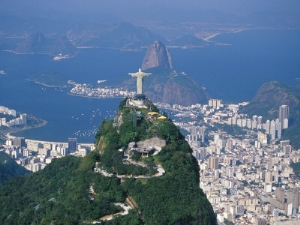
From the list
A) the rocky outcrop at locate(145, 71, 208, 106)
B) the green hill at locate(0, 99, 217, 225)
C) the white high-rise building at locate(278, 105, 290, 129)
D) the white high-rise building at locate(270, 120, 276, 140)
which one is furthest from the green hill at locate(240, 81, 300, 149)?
the green hill at locate(0, 99, 217, 225)

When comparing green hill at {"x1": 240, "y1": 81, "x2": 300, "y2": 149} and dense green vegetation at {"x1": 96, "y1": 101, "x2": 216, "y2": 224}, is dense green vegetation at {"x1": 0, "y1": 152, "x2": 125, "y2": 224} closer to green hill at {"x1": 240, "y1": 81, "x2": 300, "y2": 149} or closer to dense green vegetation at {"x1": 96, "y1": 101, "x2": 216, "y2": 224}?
dense green vegetation at {"x1": 96, "y1": 101, "x2": 216, "y2": 224}

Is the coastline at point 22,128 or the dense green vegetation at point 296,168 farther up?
the coastline at point 22,128

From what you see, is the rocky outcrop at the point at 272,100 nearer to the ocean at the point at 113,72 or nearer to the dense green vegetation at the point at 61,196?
the ocean at the point at 113,72

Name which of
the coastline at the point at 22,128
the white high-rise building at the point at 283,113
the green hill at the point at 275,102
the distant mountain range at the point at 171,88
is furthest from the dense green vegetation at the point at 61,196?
the distant mountain range at the point at 171,88

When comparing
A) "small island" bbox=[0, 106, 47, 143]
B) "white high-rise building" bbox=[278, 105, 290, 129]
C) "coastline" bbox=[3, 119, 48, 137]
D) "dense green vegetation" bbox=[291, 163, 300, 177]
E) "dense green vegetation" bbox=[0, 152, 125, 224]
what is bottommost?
"dense green vegetation" bbox=[291, 163, 300, 177]

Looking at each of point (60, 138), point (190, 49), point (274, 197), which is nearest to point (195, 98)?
point (60, 138)
